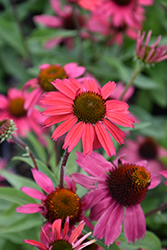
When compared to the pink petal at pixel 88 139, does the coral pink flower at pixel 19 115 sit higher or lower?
lower

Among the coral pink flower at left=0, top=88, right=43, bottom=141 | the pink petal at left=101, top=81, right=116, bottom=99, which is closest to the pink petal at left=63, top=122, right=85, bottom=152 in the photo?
the pink petal at left=101, top=81, right=116, bottom=99

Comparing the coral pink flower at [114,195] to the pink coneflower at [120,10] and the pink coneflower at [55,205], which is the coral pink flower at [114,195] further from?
the pink coneflower at [120,10]

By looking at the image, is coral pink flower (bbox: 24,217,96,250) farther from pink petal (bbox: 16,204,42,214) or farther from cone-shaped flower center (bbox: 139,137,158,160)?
cone-shaped flower center (bbox: 139,137,158,160)

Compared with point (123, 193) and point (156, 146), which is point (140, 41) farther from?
point (156, 146)

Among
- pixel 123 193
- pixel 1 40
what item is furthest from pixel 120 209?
pixel 1 40

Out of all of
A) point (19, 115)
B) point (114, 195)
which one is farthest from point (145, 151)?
point (114, 195)

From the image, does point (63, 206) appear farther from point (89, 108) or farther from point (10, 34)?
point (10, 34)

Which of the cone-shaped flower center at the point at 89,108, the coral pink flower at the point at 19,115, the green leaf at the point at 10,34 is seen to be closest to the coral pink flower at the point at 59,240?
the cone-shaped flower center at the point at 89,108
